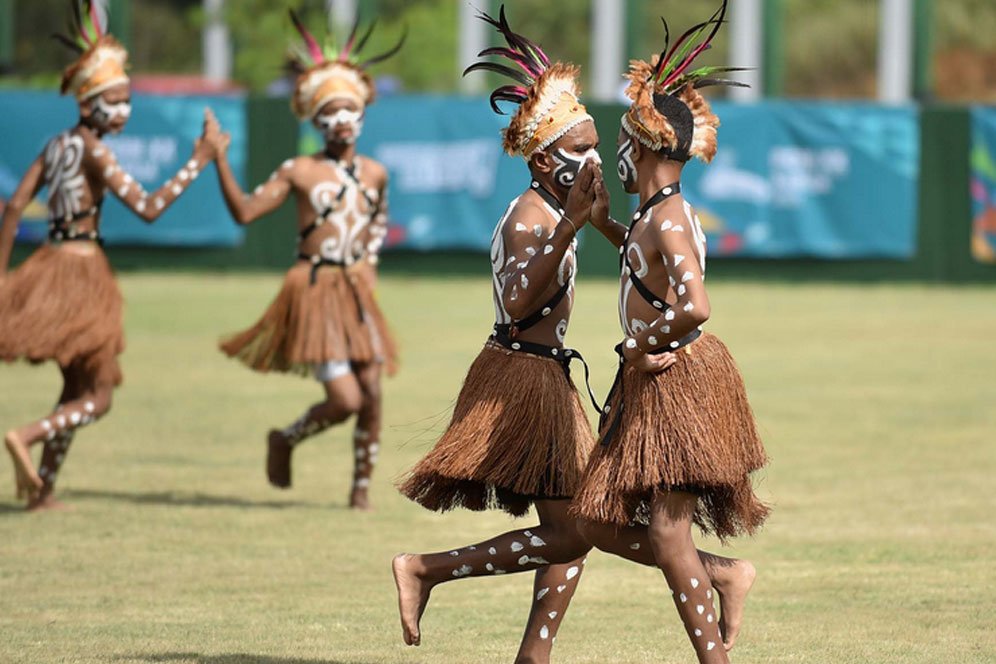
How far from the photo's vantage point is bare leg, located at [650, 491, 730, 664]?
5242 millimetres

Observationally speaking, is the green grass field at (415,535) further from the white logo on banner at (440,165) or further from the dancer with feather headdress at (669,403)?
the white logo on banner at (440,165)

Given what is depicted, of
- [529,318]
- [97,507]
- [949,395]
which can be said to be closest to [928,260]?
[949,395]

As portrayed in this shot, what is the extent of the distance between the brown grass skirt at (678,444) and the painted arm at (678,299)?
5.4 inches

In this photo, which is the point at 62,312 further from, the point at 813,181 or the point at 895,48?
the point at 895,48

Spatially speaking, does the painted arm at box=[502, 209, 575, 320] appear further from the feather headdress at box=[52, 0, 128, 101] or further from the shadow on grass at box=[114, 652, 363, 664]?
the feather headdress at box=[52, 0, 128, 101]

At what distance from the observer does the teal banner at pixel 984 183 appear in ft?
64.0

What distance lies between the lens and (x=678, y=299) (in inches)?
204

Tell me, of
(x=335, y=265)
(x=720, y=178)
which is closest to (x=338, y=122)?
(x=335, y=265)

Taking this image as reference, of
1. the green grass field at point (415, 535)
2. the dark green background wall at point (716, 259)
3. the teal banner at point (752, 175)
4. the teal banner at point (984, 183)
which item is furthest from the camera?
the teal banner at point (752, 175)

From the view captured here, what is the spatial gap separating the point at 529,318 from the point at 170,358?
9030mm

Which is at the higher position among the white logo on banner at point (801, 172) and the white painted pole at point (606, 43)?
the white painted pole at point (606, 43)

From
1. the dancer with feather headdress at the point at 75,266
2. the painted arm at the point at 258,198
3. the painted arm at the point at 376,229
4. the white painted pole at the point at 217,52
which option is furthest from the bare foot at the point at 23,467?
the white painted pole at the point at 217,52

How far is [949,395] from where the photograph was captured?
12.3 meters

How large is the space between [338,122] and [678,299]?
413cm
